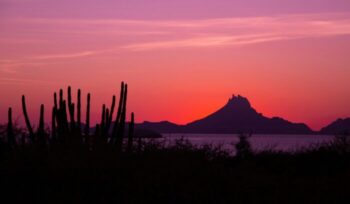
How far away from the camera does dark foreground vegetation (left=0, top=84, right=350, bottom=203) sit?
46.8 ft

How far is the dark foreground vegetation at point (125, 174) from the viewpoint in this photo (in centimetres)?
1425

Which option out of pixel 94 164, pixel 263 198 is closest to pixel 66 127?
pixel 94 164

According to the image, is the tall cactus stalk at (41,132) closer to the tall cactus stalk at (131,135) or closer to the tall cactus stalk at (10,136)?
the tall cactus stalk at (10,136)

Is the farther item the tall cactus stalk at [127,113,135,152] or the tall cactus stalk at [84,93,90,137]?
the tall cactus stalk at [84,93,90,137]

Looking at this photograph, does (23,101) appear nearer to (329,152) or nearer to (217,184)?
(217,184)

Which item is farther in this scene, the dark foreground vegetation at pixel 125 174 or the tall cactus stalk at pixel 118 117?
the tall cactus stalk at pixel 118 117

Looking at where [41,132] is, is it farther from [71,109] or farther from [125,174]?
[125,174]

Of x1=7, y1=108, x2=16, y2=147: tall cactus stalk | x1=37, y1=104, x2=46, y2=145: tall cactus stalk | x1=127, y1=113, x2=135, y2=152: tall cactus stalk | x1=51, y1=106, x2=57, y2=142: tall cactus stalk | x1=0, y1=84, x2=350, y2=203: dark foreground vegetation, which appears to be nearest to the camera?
x1=0, y1=84, x2=350, y2=203: dark foreground vegetation

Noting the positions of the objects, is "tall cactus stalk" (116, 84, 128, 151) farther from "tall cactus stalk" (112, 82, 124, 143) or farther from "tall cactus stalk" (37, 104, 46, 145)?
"tall cactus stalk" (37, 104, 46, 145)

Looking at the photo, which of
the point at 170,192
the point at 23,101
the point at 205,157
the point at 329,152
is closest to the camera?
the point at 170,192

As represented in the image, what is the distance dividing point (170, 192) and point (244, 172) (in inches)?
135

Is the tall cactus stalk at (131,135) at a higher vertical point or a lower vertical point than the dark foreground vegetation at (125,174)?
higher

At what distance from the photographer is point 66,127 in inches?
747

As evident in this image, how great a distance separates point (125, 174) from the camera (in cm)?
1528
